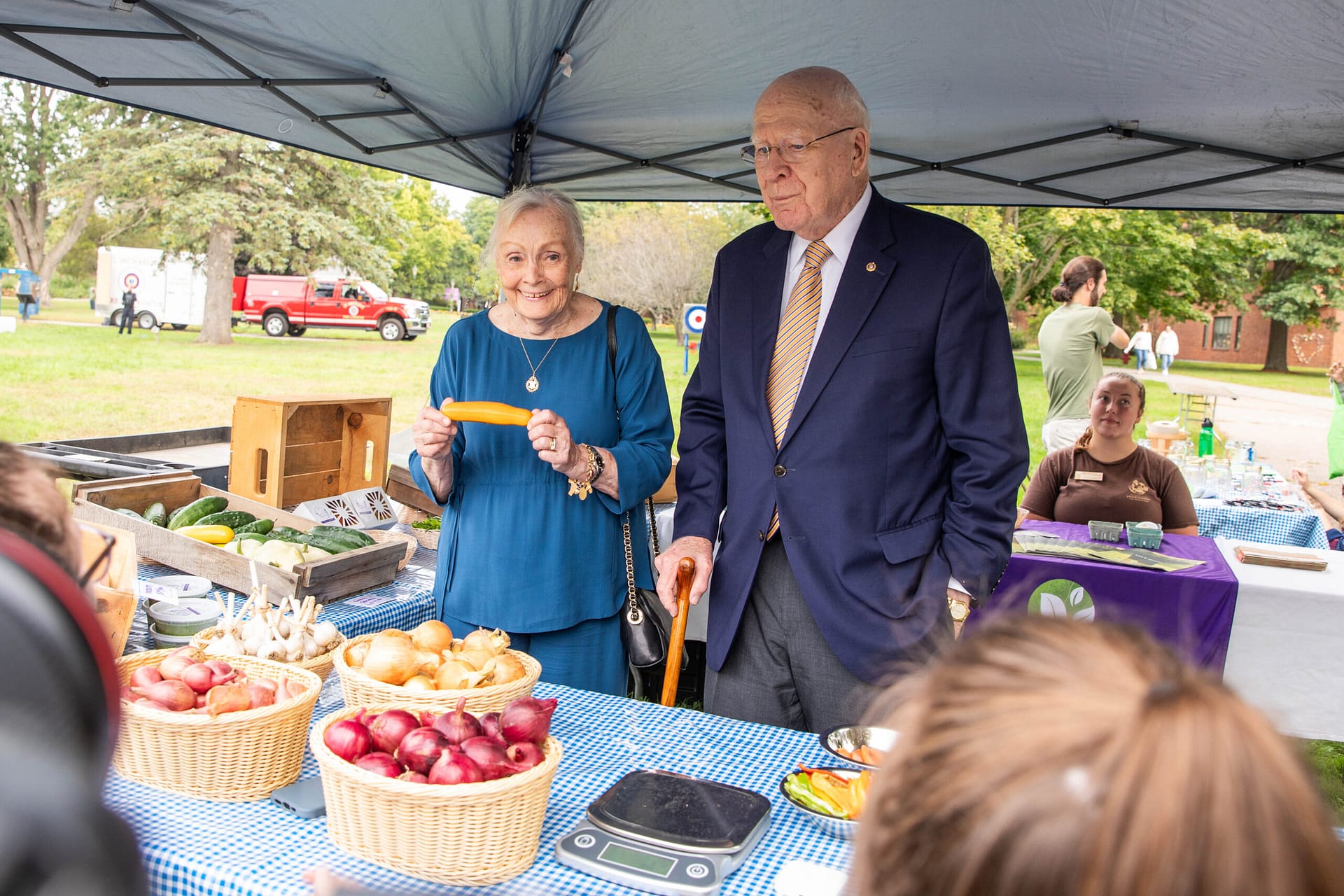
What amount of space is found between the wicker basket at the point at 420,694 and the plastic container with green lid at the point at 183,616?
64 centimetres

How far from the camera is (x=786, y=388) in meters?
2.29

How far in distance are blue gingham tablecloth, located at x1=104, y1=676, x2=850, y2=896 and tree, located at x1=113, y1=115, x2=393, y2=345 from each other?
68.6 feet

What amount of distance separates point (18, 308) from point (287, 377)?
516 inches

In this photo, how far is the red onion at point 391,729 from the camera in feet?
4.67

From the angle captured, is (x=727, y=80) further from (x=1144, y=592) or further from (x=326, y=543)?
(x=1144, y=592)

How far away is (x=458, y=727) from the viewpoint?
143cm

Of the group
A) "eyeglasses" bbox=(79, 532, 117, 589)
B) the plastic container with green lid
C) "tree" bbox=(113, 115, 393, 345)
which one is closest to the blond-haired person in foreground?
"eyeglasses" bbox=(79, 532, 117, 589)

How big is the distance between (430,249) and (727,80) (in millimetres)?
45117

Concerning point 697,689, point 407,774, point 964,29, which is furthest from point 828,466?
point 697,689

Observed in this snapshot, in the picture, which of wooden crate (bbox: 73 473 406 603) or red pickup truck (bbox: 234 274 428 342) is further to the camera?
red pickup truck (bbox: 234 274 428 342)

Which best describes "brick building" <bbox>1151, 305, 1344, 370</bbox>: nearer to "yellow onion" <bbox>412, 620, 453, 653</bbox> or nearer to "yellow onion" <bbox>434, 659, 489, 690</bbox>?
"yellow onion" <bbox>412, 620, 453, 653</bbox>

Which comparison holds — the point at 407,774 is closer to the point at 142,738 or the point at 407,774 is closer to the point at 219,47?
the point at 142,738

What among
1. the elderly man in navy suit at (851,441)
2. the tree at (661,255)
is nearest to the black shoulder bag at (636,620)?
the elderly man in navy suit at (851,441)

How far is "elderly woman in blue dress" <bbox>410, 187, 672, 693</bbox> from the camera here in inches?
97.7
